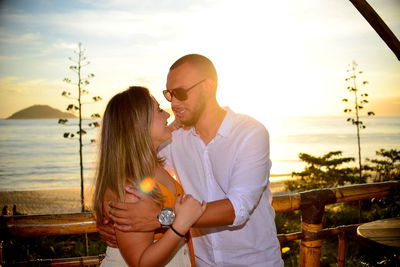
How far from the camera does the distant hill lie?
13188 centimetres

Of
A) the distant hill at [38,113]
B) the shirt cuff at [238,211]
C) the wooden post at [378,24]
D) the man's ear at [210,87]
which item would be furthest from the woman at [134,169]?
the distant hill at [38,113]

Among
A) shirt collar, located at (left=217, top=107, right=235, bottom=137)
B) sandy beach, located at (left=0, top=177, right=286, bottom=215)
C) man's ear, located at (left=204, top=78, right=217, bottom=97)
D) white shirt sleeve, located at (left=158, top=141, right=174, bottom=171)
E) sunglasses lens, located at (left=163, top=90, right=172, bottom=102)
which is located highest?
man's ear, located at (left=204, top=78, right=217, bottom=97)

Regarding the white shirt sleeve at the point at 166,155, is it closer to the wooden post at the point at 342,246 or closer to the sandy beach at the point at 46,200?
the wooden post at the point at 342,246

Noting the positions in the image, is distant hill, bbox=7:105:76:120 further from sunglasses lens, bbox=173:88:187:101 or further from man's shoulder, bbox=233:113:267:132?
man's shoulder, bbox=233:113:267:132

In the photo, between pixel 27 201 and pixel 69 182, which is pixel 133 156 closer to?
pixel 27 201

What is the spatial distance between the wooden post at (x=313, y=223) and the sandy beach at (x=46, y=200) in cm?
1869

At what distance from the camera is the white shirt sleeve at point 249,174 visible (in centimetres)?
215

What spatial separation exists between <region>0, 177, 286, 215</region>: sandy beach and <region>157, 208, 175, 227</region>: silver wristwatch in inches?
798

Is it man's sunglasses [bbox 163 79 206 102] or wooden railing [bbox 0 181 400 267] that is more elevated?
man's sunglasses [bbox 163 79 206 102]

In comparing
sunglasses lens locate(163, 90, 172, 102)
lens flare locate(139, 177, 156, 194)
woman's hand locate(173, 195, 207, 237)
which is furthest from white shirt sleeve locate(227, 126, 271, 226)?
sunglasses lens locate(163, 90, 172, 102)

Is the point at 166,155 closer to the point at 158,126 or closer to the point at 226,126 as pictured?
the point at 226,126

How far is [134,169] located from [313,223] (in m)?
1.89

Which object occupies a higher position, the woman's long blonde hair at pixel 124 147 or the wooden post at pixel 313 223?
the woman's long blonde hair at pixel 124 147

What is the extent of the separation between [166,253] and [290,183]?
54.0ft
